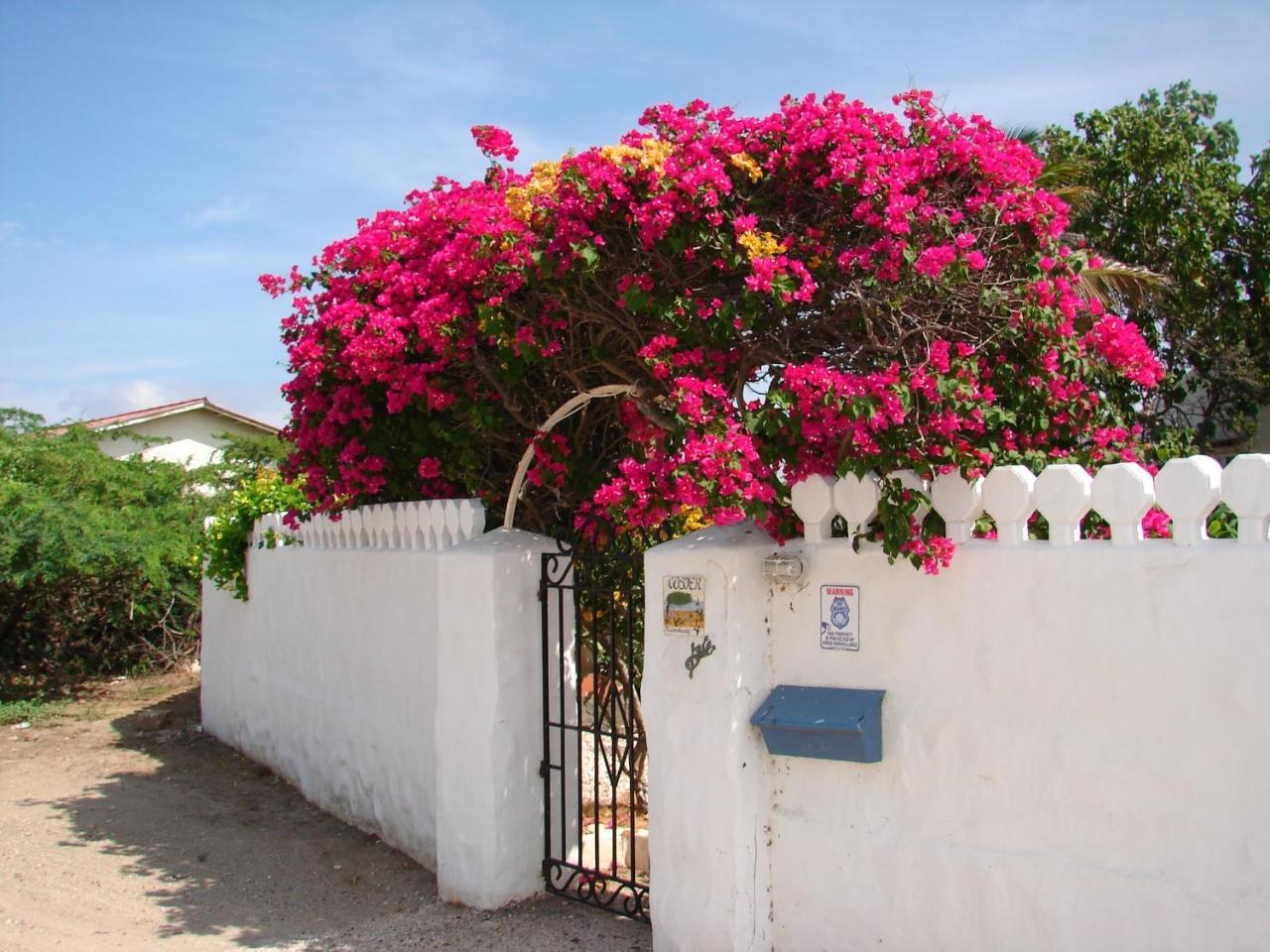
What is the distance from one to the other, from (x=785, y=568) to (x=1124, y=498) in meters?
1.35

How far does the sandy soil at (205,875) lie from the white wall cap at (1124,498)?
2.90 meters

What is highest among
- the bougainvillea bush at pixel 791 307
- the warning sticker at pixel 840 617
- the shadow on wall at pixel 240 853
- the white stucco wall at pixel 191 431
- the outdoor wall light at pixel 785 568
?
the white stucco wall at pixel 191 431

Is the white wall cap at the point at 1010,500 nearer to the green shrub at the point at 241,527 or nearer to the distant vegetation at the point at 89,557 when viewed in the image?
the green shrub at the point at 241,527

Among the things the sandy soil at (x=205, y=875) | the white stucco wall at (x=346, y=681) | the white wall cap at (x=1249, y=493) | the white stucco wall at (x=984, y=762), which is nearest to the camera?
the white wall cap at (x=1249, y=493)

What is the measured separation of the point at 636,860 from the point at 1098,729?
11.9ft

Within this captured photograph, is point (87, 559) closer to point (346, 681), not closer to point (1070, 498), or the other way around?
point (346, 681)

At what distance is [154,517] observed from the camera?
13414 mm

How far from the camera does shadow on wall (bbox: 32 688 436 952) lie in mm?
5965

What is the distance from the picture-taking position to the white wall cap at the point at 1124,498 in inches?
145

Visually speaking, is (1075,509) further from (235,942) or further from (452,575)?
(235,942)

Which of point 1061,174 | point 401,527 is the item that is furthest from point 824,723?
point 1061,174

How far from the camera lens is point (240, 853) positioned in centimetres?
712

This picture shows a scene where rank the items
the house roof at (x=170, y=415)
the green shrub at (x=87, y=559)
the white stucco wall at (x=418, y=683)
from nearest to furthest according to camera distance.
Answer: the white stucco wall at (x=418, y=683), the green shrub at (x=87, y=559), the house roof at (x=170, y=415)

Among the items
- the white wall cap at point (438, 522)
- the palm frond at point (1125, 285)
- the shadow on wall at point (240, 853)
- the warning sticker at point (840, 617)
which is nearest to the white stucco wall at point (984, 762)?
the warning sticker at point (840, 617)
